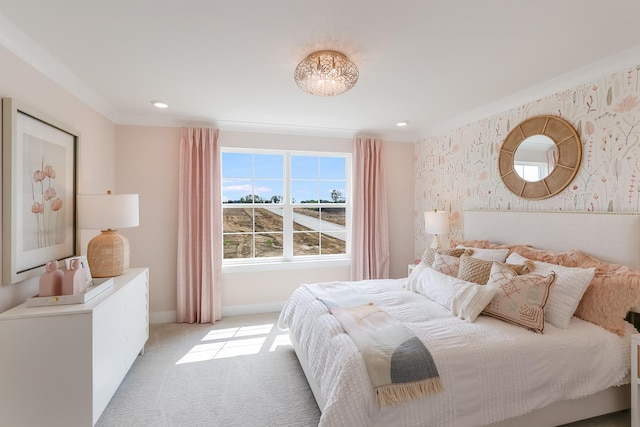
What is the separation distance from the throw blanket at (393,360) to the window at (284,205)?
2343 mm

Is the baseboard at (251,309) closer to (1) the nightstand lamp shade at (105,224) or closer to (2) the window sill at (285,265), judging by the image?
(2) the window sill at (285,265)

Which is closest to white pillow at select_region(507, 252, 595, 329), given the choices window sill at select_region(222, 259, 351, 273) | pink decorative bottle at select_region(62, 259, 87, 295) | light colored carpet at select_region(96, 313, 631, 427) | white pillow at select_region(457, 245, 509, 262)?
white pillow at select_region(457, 245, 509, 262)

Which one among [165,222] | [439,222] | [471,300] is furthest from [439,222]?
[165,222]

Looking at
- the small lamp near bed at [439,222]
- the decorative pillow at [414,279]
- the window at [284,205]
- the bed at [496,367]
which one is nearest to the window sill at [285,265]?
the window at [284,205]

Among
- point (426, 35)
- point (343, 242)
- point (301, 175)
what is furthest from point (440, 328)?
point (301, 175)

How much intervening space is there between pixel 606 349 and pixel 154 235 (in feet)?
13.8

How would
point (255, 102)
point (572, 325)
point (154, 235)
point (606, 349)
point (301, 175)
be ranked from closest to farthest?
point (606, 349) < point (572, 325) < point (255, 102) < point (154, 235) < point (301, 175)

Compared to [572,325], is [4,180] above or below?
above

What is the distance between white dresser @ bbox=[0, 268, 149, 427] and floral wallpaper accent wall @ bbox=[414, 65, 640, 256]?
3.61 metres

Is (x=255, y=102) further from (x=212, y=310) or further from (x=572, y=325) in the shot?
(x=572, y=325)

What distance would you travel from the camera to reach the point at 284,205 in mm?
4152

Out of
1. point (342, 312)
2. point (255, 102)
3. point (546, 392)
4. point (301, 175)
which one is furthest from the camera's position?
point (301, 175)

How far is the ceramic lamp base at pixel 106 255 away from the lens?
7.97 feet

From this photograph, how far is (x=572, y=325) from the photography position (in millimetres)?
1940
